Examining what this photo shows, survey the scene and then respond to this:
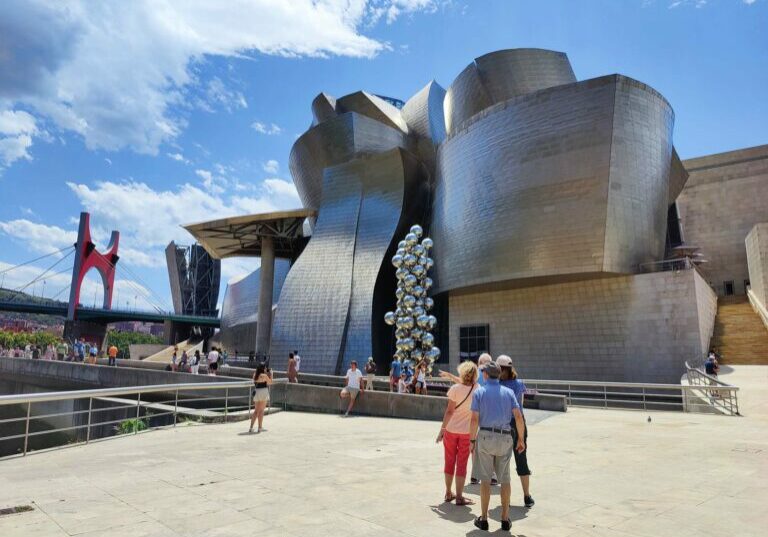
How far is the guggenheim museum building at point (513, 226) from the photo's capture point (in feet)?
69.1

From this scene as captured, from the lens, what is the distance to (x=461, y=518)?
411 centimetres

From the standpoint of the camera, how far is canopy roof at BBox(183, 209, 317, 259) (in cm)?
3547

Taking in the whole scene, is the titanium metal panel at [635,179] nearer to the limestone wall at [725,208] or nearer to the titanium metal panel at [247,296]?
the limestone wall at [725,208]

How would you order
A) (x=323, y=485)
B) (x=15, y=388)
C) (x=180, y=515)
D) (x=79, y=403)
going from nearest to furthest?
1. (x=180, y=515)
2. (x=323, y=485)
3. (x=79, y=403)
4. (x=15, y=388)

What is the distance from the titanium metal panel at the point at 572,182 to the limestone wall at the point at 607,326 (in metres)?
1.67

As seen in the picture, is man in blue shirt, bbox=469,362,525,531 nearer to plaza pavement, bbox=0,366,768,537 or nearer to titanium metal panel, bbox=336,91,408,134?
plaza pavement, bbox=0,366,768,537

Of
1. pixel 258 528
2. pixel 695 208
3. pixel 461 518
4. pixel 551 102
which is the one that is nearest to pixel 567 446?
pixel 461 518

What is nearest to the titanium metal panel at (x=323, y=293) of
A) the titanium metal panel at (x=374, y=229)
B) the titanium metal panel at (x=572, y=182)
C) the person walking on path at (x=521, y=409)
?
the titanium metal panel at (x=374, y=229)

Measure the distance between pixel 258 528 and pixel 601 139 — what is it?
2144 centimetres

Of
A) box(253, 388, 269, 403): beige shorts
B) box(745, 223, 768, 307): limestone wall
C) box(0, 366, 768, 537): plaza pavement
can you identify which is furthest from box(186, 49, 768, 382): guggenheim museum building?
box(253, 388, 269, 403): beige shorts

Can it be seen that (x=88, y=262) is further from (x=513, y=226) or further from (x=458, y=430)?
(x=458, y=430)

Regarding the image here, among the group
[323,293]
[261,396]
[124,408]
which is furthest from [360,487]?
[323,293]

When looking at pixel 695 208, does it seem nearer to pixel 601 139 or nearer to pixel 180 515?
pixel 601 139

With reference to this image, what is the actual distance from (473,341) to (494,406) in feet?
76.8
